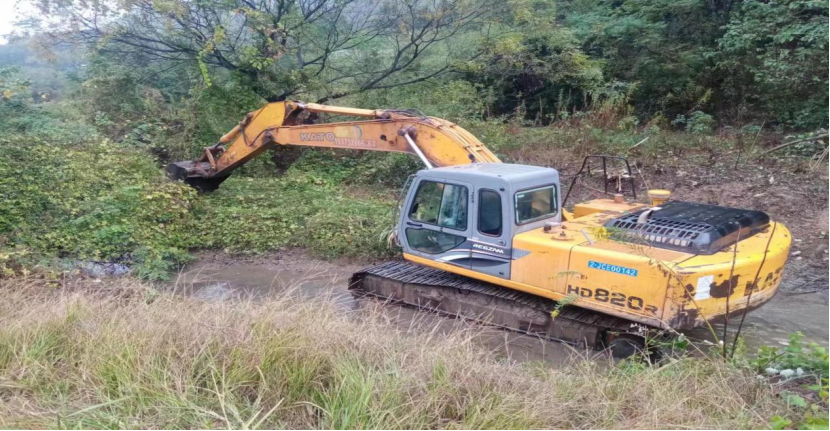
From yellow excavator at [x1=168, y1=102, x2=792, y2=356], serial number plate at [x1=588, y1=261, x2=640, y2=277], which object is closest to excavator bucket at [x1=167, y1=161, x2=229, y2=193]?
yellow excavator at [x1=168, y1=102, x2=792, y2=356]

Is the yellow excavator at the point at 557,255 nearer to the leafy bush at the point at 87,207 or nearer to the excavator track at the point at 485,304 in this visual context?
the excavator track at the point at 485,304

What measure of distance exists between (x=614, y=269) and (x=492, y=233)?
1333 mm

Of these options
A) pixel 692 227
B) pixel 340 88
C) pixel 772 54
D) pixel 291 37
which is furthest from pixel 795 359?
pixel 340 88

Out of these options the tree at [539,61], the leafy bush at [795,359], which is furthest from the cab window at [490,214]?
the tree at [539,61]

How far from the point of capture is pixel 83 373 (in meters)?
4.04

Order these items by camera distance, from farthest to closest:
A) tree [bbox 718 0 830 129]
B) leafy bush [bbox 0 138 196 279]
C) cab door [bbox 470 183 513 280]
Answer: tree [bbox 718 0 830 129] → leafy bush [bbox 0 138 196 279] → cab door [bbox 470 183 513 280]

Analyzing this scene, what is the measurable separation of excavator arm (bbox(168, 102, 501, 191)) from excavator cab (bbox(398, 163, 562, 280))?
0.82 m

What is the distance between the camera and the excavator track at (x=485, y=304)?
19.8ft

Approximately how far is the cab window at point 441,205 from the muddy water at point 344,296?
107cm

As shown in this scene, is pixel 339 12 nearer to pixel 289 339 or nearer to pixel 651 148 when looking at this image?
pixel 651 148

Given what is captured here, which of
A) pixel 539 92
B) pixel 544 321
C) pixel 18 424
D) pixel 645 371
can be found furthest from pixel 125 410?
pixel 539 92

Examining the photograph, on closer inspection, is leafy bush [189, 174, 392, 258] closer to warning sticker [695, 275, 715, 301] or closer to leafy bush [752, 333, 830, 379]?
warning sticker [695, 275, 715, 301]

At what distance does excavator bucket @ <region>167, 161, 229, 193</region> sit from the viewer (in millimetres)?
10828

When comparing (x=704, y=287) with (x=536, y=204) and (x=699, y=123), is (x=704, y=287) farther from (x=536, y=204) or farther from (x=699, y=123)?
(x=699, y=123)
